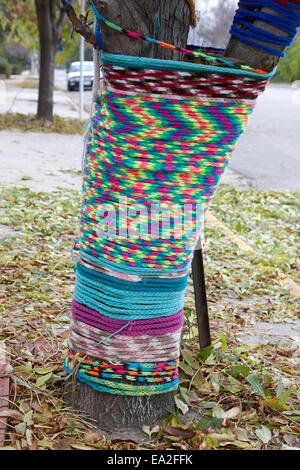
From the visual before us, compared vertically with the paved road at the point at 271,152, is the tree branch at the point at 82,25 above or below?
above

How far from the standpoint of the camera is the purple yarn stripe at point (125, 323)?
7.14 ft

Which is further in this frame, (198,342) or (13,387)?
(198,342)

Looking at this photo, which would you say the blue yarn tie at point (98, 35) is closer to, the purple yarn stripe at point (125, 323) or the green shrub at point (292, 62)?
the purple yarn stripe at point (125, 323)

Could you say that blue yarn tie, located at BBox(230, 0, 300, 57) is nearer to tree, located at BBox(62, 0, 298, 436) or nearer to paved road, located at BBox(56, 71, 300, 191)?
tree, located at BBox(62, 0, 298, 436)

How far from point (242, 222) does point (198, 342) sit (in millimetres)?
3345

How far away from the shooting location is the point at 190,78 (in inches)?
74.9

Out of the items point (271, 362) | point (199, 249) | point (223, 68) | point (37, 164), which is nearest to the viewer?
point (223, 68)

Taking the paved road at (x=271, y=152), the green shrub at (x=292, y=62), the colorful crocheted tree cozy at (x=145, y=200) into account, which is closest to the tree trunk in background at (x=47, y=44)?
the paved road at (x=271, y=152)

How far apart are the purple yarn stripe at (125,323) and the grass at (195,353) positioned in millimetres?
399

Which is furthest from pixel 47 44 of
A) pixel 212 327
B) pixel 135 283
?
pixel 135 283

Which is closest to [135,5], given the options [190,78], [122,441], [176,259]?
[190,78]

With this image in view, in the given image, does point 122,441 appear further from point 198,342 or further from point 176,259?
point 198,342

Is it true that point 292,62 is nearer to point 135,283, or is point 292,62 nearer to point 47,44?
point 47,44

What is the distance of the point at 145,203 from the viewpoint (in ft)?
6.78
